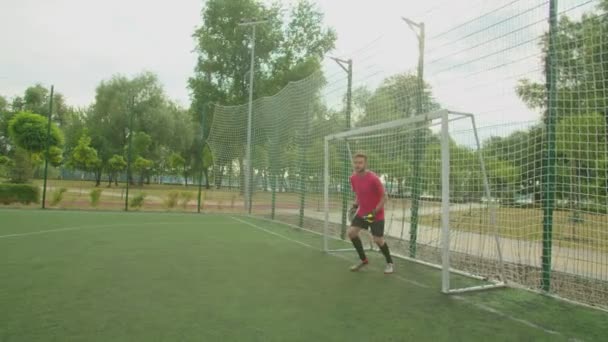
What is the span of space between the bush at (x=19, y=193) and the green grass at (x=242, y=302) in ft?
29.6

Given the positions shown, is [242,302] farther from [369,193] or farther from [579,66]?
[579,66]

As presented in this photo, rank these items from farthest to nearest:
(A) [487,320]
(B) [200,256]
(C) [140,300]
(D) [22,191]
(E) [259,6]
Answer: (E) [259,6], (D) [22,191], (B) [200,256], (C) [140,300], (A) [487,320]

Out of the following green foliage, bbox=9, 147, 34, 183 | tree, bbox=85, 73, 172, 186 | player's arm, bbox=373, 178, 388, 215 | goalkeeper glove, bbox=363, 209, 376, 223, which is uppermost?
tree, bbox=85, 73, 172, 186

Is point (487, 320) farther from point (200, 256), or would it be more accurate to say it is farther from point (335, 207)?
point (335, 207)

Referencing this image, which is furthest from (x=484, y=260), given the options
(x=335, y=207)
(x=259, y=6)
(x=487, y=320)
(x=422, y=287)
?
(x=259, y=6)

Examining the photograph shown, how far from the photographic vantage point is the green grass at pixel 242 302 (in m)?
3.15

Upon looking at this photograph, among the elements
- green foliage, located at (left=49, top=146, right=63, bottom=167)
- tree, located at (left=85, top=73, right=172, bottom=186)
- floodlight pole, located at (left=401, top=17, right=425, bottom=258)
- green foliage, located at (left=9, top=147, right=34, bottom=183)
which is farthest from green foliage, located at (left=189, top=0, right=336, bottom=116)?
floodlight pole, located at (left=401, top=17, right=425, bottom=258)

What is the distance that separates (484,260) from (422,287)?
159cm

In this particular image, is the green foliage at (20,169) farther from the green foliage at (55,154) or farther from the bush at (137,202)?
the green foliage at (55,154)

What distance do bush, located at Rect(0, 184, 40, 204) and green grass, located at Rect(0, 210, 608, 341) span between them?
901 centimetres

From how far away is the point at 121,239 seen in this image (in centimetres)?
787

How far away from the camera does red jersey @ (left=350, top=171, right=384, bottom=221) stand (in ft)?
18.5

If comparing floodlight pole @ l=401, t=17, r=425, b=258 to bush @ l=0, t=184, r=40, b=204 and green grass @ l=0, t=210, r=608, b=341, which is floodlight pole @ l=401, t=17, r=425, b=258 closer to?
green grass @ l=0, t=210, r=608, b=341

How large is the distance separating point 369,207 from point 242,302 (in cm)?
246
